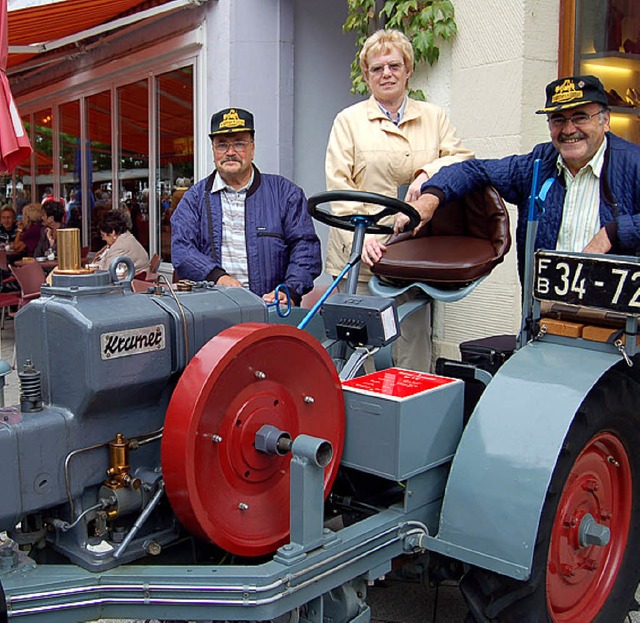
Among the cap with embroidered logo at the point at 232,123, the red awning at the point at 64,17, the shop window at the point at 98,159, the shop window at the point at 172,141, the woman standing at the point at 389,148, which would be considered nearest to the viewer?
the cap with embroidered logo at the point at 232,123

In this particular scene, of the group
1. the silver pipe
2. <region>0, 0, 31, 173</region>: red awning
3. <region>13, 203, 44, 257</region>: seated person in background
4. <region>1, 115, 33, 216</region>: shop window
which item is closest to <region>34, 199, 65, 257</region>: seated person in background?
<region>13, 203, 44, 257</region>: seated person in background

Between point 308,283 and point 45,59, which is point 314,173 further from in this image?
point 45,59

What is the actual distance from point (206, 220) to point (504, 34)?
7.17ft

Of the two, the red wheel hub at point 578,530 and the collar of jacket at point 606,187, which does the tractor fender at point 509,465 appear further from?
the collar of jacket at point 606,187

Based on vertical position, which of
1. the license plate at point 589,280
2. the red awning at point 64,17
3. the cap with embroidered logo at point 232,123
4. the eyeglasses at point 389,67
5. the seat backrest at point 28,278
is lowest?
the seat backrest at point 28,278

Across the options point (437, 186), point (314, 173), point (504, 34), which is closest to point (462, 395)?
point (437, 186)

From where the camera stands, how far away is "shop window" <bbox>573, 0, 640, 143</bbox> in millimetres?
4613

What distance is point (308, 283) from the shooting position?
345 centimetres

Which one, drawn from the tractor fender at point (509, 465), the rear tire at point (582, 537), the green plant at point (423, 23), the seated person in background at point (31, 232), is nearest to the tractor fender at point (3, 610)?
the tractor fender at point (509, 465)

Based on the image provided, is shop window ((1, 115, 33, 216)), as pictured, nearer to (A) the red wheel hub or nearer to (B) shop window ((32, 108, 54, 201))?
(B) shop window ((32, 108, 54, 201))

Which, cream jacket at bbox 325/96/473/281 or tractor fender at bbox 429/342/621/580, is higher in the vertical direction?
cream jacket at bbox 325/96/473/281

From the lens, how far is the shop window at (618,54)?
15.1 ft

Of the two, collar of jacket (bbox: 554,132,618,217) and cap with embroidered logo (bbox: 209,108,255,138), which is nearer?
collar of jacket (bbox: 554,132,618,217)

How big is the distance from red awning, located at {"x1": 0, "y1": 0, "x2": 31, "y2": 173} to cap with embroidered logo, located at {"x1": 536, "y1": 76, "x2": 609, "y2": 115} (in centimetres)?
338
